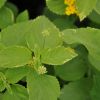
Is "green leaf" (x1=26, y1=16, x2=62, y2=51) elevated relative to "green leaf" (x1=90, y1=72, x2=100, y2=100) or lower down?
elevated

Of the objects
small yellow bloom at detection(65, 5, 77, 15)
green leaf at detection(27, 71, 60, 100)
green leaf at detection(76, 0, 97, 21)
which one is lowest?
green leaf at detection(27, 71, 60, 100)

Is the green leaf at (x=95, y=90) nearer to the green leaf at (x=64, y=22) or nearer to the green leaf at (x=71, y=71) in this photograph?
the green leaf at (x=71, y=71)

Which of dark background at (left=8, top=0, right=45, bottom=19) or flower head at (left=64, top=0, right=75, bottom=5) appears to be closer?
flower head at (left=64, top=0, right=75, bottom=5)

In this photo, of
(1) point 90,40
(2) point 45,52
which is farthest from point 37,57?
(1) point 90,40

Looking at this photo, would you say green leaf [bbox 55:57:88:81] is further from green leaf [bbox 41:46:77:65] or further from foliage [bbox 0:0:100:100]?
green leaf [bbox 41:46:77:65]

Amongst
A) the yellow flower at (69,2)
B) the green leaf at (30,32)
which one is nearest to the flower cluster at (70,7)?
the yellow flower at (69,2)

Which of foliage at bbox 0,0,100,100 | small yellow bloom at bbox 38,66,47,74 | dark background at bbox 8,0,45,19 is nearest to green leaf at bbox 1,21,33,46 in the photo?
foliage at bbox 0,0,100,100
